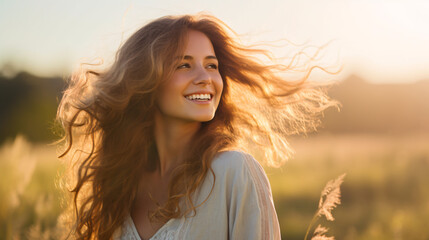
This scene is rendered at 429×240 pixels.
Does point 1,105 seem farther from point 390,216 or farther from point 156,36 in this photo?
point 156,36

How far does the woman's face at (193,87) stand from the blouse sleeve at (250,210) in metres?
0.36

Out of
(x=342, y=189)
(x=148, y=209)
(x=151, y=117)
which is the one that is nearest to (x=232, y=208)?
(x=148, y=209)

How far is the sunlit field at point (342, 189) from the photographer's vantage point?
12.5 ft

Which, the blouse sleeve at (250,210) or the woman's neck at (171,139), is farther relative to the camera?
the woman's neck at (171,139)

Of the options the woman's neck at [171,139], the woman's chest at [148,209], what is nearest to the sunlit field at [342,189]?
the woman's chest at [148,209]

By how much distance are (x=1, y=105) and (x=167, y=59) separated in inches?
478

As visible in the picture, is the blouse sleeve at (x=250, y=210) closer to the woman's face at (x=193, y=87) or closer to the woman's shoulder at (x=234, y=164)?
the woman's shoulder at (x=234, y=164)

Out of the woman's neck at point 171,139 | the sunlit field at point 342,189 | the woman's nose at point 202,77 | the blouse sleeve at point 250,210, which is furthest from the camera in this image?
the sunlit field at point 342,189

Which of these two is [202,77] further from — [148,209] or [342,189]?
[342,189]

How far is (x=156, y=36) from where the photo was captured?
2521mm

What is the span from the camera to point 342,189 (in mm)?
6770

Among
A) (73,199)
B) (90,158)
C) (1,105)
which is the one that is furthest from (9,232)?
(1,105)

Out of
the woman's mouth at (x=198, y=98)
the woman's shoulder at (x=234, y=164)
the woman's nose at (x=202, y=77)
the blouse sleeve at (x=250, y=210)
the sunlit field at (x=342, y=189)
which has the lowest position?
the sunlit field at (x=342, y=189)

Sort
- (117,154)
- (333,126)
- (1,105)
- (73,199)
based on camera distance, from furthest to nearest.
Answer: (333,126), (1,105), (73,199), (117,154)
